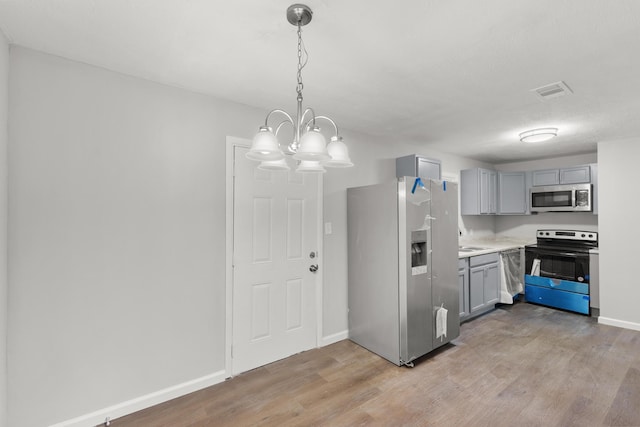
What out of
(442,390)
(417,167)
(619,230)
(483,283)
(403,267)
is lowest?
(442,390)

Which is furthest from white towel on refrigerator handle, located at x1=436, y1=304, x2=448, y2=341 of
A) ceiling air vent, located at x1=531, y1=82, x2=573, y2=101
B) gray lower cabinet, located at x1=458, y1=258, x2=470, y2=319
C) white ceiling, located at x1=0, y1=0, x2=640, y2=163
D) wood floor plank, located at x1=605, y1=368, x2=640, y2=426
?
ceiling air vent, located at x1=531, y1=82, x2=573, y2=101

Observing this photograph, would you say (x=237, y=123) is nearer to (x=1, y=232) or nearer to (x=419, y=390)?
(x=1, y=232)

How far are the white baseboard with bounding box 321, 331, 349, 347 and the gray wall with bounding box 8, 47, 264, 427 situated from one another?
3.56 feet

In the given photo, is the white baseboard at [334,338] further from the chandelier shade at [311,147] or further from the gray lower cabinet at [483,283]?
the chandelier shade at [311,147]

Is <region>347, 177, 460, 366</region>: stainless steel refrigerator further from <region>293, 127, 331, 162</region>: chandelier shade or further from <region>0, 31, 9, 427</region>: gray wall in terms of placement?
<region>0, 31, 9, 427</region>: gray wall

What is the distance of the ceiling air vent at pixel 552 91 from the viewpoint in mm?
2227

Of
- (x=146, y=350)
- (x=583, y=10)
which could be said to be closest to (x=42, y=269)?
(x=146, y=350)

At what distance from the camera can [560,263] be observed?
13.8 ft

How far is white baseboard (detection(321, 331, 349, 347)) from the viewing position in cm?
314

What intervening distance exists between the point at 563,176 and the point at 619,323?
6.76 ft

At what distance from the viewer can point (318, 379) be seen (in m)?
2.52

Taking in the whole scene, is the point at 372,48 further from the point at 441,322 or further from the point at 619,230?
the point at 619,230

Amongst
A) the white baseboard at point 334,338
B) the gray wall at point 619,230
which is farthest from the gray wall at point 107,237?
the gray wall at point 619,230

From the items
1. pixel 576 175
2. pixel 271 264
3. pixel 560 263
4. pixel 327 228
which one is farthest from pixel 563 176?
pixel 271 264
